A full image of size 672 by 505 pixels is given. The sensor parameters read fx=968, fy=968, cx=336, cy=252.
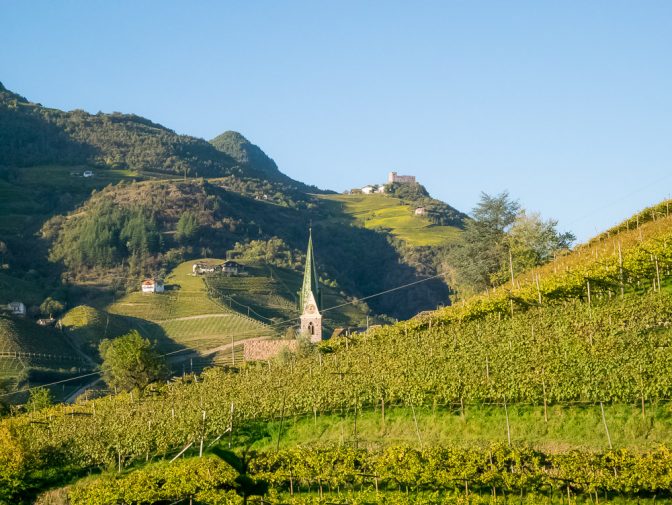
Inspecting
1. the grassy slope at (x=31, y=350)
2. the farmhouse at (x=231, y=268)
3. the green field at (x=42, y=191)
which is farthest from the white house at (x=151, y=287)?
the green field at (x=42, y=191)

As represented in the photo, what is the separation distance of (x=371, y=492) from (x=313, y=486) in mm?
2431

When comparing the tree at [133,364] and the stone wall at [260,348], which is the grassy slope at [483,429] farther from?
the stone wall at [260,348]

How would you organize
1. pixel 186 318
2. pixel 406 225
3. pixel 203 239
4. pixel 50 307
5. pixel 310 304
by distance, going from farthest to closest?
1. pixel 406 225
2. pixel 203 239
3. pixel 50 307
4. pixel 186 318
5. pixel 310 304

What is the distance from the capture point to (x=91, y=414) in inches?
1396

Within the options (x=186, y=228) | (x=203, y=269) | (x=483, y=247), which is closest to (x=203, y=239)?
(x=186, y=228)

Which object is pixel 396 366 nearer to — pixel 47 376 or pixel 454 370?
pixel 454 370

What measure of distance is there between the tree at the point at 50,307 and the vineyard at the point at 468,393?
71402mm

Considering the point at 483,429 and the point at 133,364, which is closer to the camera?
the point at 483,429

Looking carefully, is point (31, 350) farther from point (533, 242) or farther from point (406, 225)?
point (406, 225)

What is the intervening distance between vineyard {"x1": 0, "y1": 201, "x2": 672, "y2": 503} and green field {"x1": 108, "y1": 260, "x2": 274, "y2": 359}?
50514mm

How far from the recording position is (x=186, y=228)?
136875mm

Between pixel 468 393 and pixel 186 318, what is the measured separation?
74.4 m

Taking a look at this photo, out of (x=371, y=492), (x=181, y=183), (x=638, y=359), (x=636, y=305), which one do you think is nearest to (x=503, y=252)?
(x=636, y=305)

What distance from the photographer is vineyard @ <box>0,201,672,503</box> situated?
2202cm
